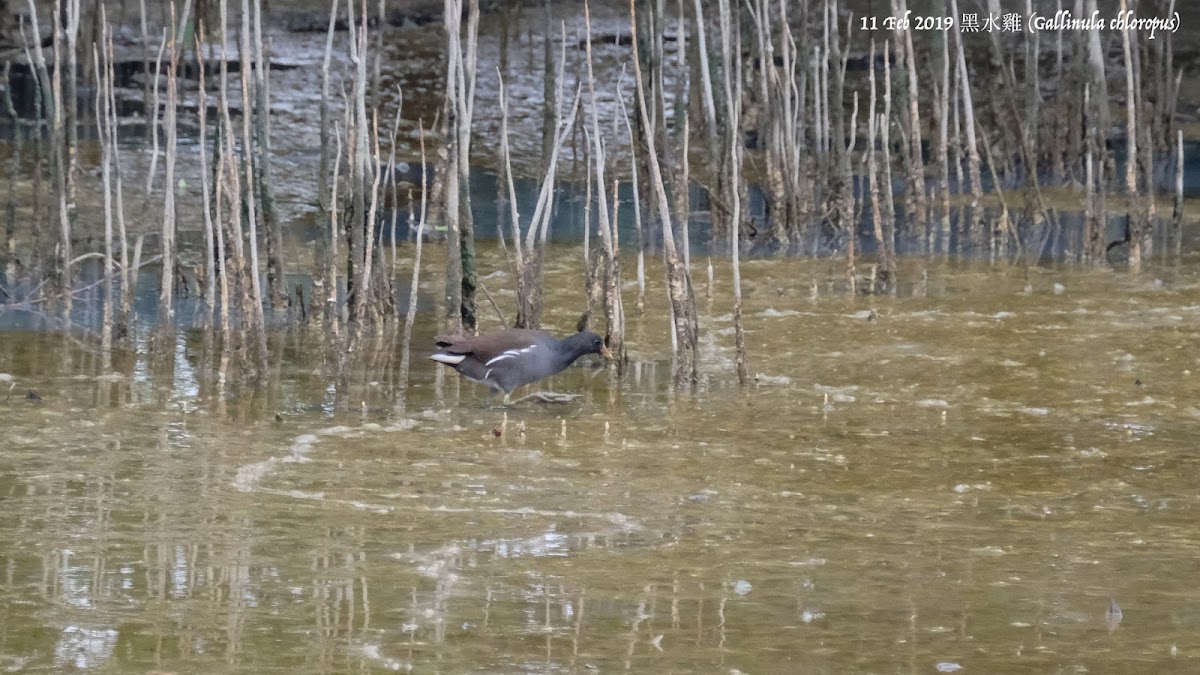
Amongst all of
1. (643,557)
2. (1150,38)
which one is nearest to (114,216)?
(643,557)

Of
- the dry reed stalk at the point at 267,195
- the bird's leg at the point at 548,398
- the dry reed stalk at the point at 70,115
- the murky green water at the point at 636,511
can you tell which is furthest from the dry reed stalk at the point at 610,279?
the dry reed stalk at the point at 70,115

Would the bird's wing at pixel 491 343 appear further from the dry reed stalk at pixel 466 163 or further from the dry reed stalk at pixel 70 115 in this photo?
the dry reed stalk at pixel 70 115

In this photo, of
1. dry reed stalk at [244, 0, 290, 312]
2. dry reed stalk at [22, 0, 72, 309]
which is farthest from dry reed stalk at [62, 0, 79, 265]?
dry reed stalk at [244, 0, 290, 312]

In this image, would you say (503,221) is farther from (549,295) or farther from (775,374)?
(775,374)

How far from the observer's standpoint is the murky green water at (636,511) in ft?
13.0

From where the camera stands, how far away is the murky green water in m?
3.97

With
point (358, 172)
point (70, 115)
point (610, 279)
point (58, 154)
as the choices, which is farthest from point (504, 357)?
point (70, 115)

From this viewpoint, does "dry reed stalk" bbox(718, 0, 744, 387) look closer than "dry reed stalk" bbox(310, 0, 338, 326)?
Yes

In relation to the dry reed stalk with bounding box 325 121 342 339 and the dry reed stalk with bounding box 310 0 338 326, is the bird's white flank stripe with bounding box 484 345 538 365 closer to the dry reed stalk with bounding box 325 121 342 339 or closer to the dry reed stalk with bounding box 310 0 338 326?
the dry reed stalk with bounding box 325 121 342 339

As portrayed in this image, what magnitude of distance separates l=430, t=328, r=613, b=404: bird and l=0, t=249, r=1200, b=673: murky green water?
0.51 feet

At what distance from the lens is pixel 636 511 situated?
5145mm

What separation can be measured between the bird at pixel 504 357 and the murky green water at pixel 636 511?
154 millimetres

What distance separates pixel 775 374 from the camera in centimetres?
717

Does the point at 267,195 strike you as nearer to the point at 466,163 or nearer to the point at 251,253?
the point at 466,163
